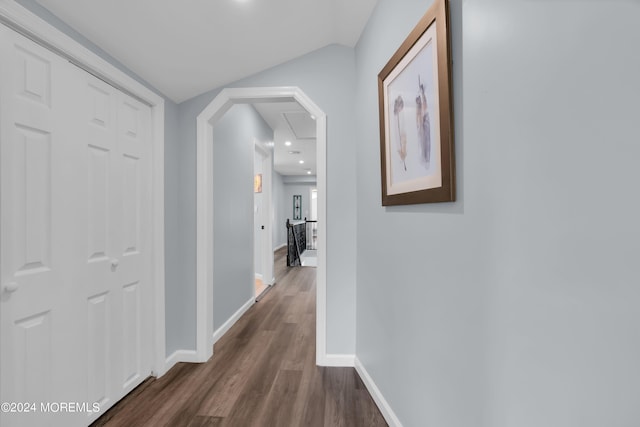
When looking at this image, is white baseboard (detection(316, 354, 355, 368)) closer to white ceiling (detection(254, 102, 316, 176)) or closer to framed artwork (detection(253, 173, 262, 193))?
white ceiling (detection(254, 102, 316, 176))

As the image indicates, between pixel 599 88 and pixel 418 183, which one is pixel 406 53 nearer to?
pixel 418 183

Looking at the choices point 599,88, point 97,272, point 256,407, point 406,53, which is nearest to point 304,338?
point 256,407

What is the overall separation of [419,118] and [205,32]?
1425 millimetres

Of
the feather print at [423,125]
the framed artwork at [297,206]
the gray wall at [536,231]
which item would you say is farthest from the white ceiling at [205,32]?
the framed artwork at [297,206]

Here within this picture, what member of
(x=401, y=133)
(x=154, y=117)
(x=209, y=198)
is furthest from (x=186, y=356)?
(x=401, y=133)

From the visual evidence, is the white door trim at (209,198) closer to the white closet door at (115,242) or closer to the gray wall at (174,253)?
the gray wall at (174,253)

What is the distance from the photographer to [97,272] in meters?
1.68

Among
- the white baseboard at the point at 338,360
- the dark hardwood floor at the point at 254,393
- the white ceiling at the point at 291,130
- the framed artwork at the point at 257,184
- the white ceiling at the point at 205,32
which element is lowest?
the dark hardwood floor at the point at 254,393

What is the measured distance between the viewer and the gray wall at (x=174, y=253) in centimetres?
227

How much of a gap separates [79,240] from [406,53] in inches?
73.0

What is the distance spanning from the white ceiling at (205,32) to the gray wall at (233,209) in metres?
0.76

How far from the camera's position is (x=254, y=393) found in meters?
2.00

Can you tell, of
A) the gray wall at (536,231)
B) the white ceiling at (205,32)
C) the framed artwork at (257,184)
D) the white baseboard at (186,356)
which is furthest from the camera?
the framed artwork at (257,184)

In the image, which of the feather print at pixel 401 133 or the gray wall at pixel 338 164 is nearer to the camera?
the feather print at pixel 401 133
